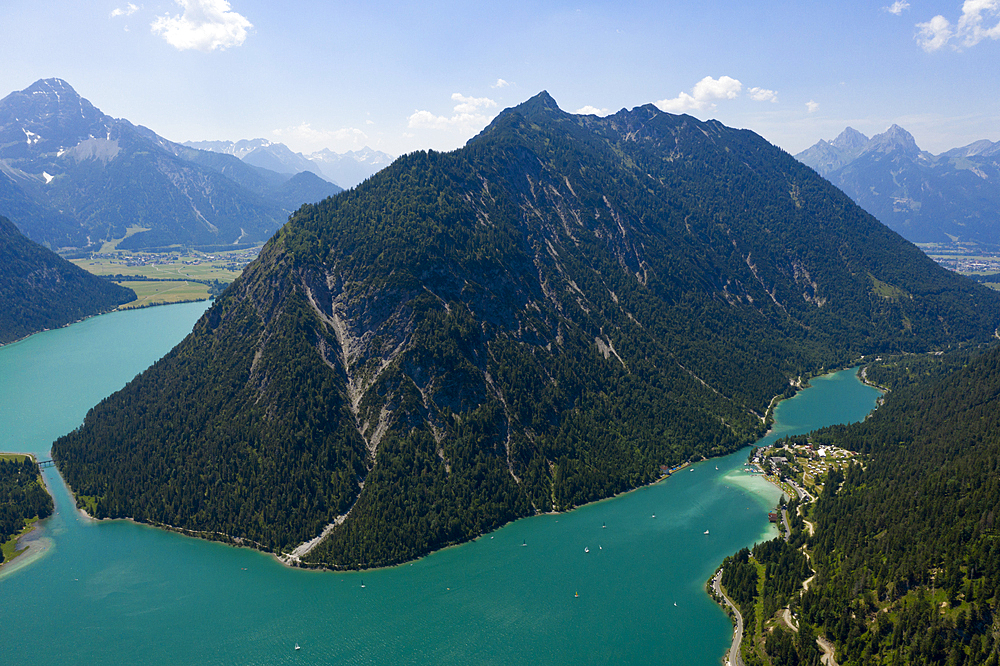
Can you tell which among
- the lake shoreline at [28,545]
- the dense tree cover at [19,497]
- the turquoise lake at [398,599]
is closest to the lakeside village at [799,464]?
the turquoise lake at [398,599]

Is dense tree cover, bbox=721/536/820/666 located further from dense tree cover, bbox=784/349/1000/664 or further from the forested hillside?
dense tree cover, bbox=784/349/1000/664

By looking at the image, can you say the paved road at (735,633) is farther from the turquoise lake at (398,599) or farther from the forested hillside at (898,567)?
the turquoise lake at (398,599)

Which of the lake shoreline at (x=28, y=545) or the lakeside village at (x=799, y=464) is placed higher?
the lakeside village at (x=799, y=464)

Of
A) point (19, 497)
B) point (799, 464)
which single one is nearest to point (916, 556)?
point (799, 464)

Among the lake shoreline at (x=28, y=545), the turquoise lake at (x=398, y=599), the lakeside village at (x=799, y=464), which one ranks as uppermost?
the lakeside village at (x=799, y=464)

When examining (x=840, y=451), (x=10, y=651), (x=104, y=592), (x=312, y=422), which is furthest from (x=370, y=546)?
(x=840, y=451)

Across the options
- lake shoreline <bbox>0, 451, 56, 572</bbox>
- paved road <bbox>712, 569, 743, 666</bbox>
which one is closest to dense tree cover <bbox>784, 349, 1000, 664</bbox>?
paved road <bbox>712, 569, 743, 666</bbox>

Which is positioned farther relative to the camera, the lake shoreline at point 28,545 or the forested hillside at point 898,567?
the lake shoreline at point 28,545
